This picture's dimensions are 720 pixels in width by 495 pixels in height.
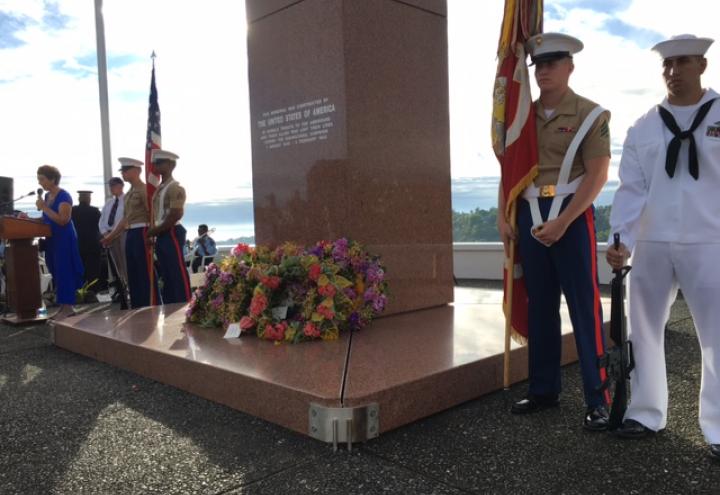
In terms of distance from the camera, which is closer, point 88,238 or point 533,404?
point 533,404

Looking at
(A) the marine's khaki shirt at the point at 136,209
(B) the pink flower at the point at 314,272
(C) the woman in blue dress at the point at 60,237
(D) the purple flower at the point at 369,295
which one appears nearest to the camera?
(B) the pink flower at the point at 314,272

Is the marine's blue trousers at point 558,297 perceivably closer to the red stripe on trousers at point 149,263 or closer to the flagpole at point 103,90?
the red stripe on trousers at point 149,263

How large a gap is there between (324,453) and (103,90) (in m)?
10.9

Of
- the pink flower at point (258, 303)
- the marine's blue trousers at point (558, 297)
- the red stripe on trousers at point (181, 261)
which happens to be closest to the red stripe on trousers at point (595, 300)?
the marine's blue trousers at point (558, 297)

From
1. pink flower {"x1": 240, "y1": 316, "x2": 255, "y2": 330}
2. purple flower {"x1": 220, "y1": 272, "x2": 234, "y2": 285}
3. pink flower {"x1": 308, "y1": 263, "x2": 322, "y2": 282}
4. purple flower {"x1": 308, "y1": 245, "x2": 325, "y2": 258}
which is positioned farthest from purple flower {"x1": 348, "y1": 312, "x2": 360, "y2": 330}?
purple flower {"x1": 220, "y1": 272, "x2": 234, "y2": 285}

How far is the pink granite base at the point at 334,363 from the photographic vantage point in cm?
281

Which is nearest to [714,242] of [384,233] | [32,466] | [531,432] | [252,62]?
[531,432]

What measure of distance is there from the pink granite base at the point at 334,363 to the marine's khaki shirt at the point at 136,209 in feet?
6.34

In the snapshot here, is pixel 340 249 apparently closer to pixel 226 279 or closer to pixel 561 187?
pixel 226 279

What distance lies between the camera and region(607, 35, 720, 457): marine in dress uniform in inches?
95.7

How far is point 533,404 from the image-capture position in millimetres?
3002

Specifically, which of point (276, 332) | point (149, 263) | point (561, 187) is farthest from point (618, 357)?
point (149, 263)

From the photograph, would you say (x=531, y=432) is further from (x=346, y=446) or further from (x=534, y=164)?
(x=534, y=164)

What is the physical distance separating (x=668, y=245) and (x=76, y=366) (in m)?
3.97
